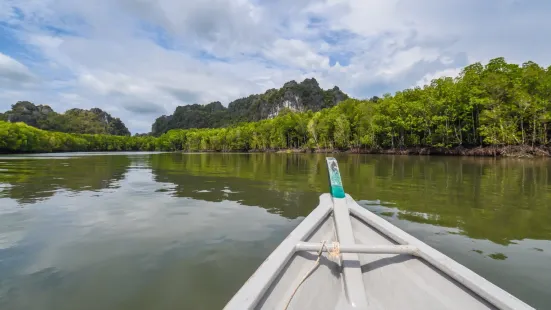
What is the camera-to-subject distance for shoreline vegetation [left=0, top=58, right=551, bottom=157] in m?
32.5

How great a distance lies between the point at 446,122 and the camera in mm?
40906

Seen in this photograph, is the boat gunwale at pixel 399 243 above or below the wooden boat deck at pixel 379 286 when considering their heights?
above

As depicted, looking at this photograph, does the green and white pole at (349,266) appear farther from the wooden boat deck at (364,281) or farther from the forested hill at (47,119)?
the forested hill at (47,119)

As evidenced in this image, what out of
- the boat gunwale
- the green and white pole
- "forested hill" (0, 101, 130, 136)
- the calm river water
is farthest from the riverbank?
"forested hill" (0, 101, 130, 136)

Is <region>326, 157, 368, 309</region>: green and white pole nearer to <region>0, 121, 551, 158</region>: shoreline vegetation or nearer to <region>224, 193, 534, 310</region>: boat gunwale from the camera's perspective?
<region>224, 193, 534, 310</region>: boat gunwale

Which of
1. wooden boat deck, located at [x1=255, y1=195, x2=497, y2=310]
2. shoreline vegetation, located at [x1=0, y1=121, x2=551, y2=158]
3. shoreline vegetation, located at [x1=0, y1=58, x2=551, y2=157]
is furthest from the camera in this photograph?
shoreline vegetation, located at [x1=0, y1=121, x2=551, y2=158]

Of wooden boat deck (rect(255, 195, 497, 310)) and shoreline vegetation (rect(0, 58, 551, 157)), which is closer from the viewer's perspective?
wooden boat deck (rect(255, 195, 497, 310))

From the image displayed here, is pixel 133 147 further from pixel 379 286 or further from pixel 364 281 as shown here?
pixel 379 286

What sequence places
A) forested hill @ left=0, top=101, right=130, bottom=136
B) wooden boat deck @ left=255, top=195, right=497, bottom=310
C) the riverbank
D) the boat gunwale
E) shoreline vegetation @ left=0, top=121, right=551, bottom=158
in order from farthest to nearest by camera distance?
forested hill @ left=0, top=101, right=130, bottom=136, shoreline vegetation @ left=0, top=121, right=551, bottom=158, the riverbank, wooden boat deck @ left=255, top=195, right=497, bottom=310, the boat gunwale

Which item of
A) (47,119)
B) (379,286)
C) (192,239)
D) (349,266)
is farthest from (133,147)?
(379,286)

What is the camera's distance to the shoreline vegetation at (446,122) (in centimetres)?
3253

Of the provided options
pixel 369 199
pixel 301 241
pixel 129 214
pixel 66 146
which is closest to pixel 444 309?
pixel 301 241

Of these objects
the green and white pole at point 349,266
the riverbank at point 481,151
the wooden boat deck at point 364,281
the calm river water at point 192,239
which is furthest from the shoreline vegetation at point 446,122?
the wooden boat deck at point 364,281

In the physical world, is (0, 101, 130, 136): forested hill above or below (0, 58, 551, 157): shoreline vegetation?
above
